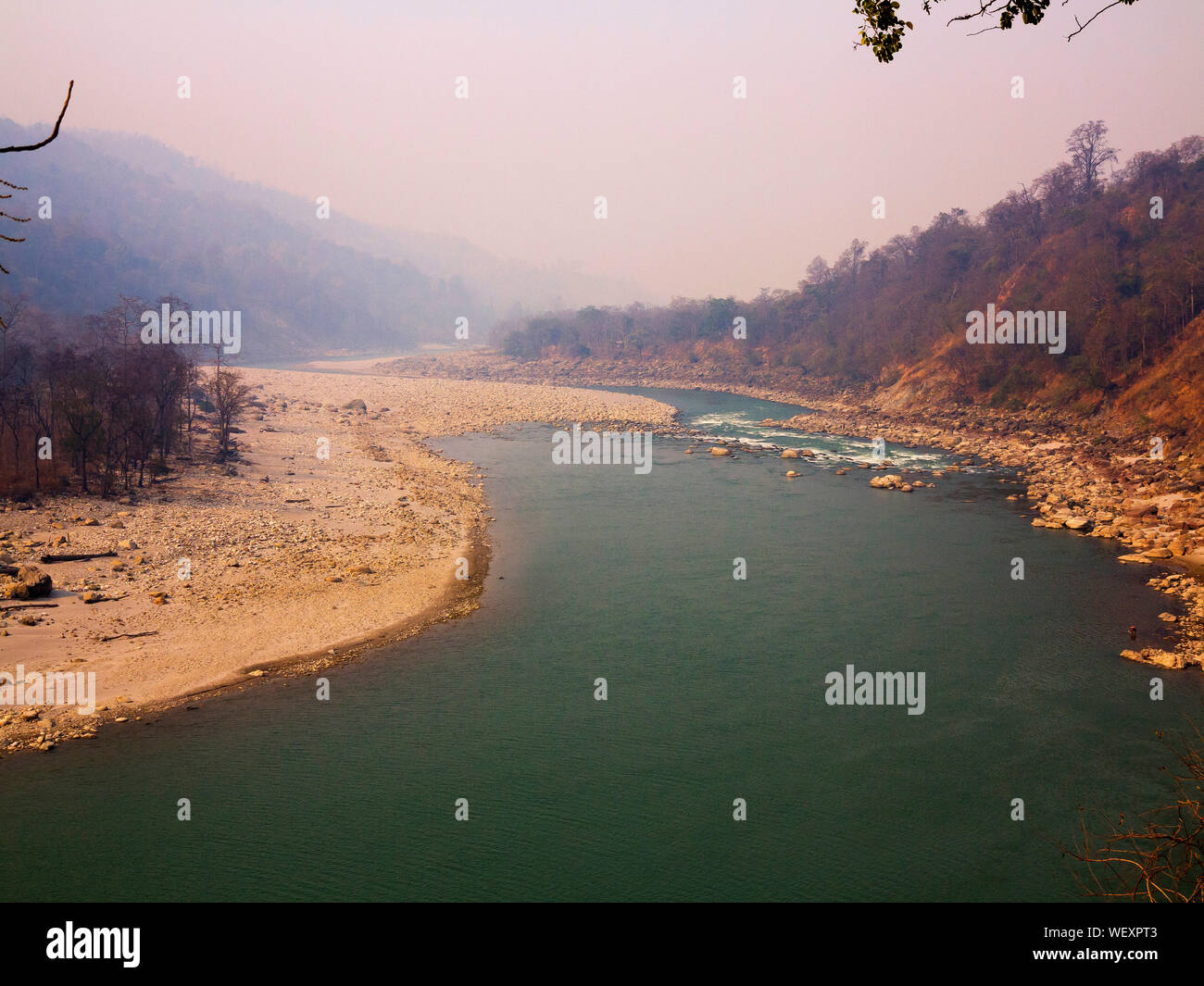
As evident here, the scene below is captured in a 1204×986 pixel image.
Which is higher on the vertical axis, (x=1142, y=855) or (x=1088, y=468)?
(x=1088, y=468)

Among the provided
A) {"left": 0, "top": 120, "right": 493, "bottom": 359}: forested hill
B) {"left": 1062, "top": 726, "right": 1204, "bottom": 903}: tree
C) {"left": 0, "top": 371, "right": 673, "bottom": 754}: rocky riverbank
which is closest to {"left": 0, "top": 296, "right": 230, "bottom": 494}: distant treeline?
{"left": 0, "top": 371, "right": 673, "bottom": 754}: rocky riverbank

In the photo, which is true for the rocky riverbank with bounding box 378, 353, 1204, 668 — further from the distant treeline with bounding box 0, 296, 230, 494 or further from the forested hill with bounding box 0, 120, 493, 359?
the forested hill with bounding box 0, 120, 493, 359

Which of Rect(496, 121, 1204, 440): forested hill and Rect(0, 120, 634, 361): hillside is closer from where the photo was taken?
Rect(496, 121, 1204, 440): forested hill

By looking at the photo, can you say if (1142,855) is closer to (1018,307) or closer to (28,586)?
(28,586)

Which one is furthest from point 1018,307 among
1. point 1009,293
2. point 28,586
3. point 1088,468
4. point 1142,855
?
point 28,586

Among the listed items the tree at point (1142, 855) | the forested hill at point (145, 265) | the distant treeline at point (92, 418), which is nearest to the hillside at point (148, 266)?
the forested hill at point (145, 265)

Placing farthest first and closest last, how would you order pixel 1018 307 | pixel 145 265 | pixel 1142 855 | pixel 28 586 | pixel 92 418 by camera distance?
pixel 145 265 < pixel 1018 307 < pixel 92 418 < pixel 28 586 < pixel 1142 855
